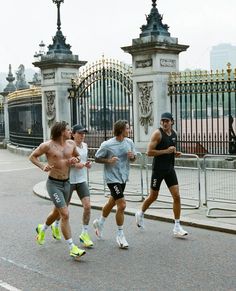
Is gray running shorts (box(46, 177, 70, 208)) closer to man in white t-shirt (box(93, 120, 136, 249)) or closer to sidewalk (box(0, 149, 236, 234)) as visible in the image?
man in white t-shirt (box(93, 120, 136, 249))

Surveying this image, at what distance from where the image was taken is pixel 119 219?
7.55 m

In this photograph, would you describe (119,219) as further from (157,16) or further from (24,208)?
(157,16)

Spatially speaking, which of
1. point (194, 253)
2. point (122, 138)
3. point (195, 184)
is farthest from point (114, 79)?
point (194, 253)

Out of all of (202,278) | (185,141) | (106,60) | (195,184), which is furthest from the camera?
(106,60)

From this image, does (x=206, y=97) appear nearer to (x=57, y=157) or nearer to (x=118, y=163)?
(x=118, y=163)

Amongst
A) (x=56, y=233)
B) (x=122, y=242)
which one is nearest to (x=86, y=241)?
(x=122, y=242)

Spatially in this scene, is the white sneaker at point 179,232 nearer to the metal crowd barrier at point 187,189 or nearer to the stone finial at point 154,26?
the metal crowd barrier at point 187,189

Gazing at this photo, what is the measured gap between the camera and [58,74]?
19750 mm

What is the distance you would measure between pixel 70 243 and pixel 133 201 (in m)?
4.02

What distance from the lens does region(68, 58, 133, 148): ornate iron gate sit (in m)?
17.5

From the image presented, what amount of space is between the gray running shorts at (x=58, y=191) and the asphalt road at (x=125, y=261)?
0.71 metres

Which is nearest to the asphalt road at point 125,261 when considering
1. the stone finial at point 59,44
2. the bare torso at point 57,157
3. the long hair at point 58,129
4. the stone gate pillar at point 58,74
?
the bare torso at point 57,157

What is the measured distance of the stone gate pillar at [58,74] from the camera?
64.8ft

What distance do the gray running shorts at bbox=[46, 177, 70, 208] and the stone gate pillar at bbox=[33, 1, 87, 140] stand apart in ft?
41.3
